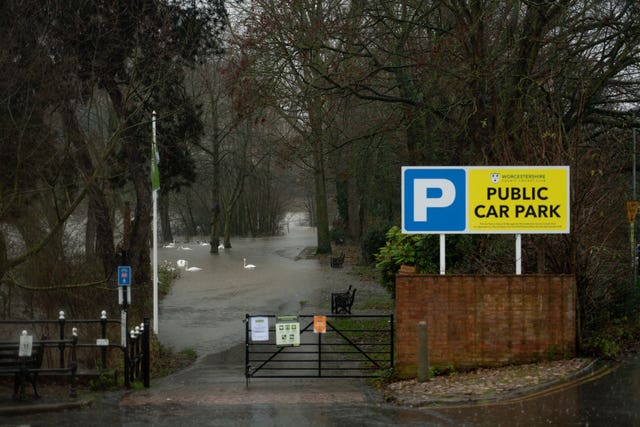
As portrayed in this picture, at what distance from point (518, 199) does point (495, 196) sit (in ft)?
1.38

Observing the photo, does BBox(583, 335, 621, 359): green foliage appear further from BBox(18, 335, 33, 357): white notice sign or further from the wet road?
BBox(18, 335, 33, 357): white notice sign

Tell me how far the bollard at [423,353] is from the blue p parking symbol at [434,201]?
2.02m

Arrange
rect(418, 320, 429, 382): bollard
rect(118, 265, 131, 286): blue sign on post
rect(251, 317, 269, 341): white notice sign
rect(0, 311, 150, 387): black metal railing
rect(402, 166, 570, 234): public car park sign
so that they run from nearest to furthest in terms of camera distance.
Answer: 1. rect(418, 320, 429, 382): bollard
2. rect(0, 311, 150, 387): black metal railing
3. rect(402, 166, 570, 234): public car park sign
4. rect(251, 317, 269, 341): white notice sign
5. rect(118, 265, 131, 286): blue sign on post

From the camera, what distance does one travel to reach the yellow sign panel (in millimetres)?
14352

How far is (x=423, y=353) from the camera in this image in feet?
43.4

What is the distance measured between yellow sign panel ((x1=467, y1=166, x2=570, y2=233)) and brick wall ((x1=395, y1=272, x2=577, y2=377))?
99cm

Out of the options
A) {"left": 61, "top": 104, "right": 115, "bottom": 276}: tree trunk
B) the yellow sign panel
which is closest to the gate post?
{"left": 61, "top": 104, "right": 115, "bottom": 276}: tree trunk

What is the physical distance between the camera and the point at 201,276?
38062mm

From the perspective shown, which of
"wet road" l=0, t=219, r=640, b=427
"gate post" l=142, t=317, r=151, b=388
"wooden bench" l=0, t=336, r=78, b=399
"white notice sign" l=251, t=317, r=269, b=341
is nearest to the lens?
"wet road" l=0, t=219, r=640, b=427

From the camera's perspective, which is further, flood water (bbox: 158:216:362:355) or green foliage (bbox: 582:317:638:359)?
flood water (bbox: 158:216:362:355)

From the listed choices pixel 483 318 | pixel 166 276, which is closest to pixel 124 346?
pixel 483 318

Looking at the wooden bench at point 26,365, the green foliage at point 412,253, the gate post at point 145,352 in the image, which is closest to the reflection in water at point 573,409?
the gate post at point 145,352

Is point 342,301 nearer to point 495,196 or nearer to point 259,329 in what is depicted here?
point 259,329

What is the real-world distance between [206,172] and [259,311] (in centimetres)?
3520
